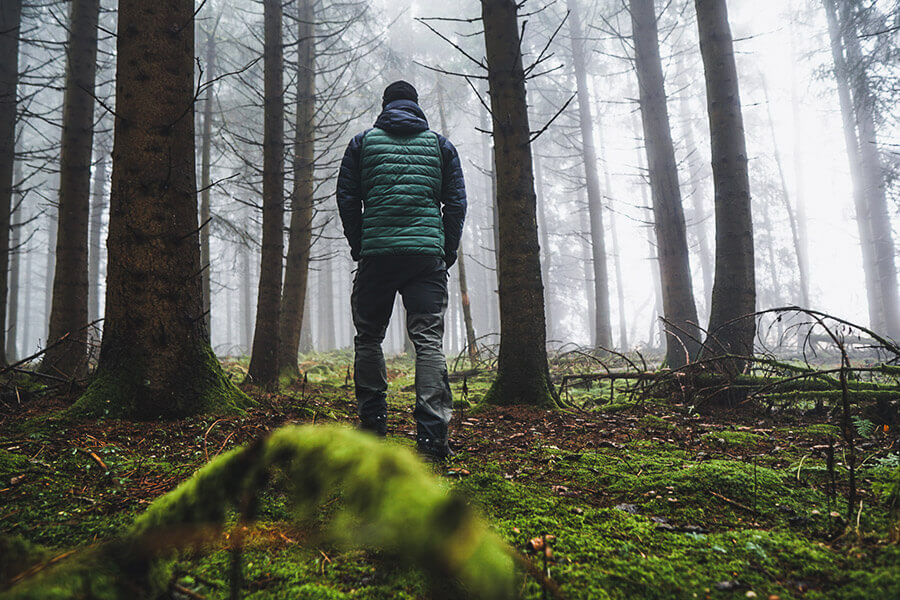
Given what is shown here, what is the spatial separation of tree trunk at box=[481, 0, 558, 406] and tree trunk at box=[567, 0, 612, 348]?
11.0m

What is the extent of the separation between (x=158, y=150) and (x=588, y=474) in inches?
158

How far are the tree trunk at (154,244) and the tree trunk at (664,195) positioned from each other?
7070 mm

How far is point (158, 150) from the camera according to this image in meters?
3.61

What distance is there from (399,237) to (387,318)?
0.67 metres

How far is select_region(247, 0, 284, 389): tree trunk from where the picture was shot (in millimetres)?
6387

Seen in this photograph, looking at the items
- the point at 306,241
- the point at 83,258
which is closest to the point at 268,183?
the point at 306,241

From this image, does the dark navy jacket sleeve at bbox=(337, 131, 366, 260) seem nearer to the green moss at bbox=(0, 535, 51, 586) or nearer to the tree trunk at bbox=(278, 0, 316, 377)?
the green moss at bbox=(0, 535, 51, 586)

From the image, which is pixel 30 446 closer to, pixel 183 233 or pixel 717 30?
pixel 183 233

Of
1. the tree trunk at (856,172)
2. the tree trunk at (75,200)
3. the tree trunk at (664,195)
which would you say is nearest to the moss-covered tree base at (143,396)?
the tree trunk at (75,200)

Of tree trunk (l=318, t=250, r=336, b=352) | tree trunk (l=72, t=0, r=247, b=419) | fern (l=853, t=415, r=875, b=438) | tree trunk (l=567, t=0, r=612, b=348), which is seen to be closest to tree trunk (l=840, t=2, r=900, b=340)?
tree trunk (l=567, t=0, r=612, b=348)

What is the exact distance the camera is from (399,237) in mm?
3320

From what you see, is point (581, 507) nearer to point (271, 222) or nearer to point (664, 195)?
point (271, 222)

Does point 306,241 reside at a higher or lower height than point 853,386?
higher

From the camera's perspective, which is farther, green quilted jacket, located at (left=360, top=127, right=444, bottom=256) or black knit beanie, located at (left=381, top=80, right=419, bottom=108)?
black knit beanie, located at (left=381, top=80, right=419, bottom=108)
